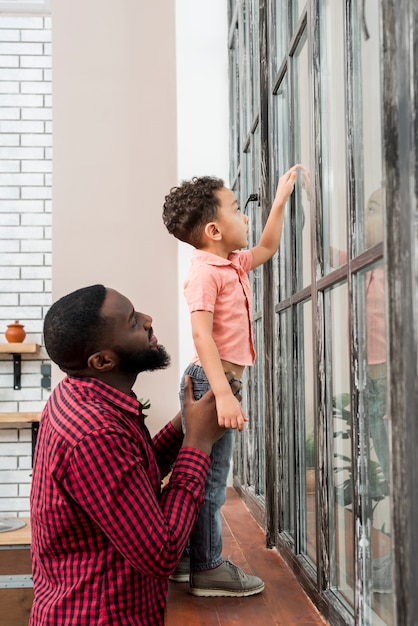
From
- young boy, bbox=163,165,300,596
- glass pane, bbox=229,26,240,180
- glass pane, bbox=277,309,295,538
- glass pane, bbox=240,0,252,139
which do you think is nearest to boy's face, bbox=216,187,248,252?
young boy, bbox=163,165,300,596

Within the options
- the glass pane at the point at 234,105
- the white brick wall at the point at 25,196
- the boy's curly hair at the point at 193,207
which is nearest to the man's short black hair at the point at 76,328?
the boy's curly hair at the point at 193,207

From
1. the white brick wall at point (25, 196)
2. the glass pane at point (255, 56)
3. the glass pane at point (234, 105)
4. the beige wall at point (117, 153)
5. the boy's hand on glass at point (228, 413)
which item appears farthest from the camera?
the white brick wall at point (25, 196)

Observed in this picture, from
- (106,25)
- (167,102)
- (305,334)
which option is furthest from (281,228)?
(106,25)

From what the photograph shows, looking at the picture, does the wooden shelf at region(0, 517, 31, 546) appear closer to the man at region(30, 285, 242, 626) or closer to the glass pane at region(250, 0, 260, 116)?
the glass pane at region(250, 0, 260, 116)

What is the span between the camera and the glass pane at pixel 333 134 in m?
1.43

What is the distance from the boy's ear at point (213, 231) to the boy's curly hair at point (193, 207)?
0.01 metres

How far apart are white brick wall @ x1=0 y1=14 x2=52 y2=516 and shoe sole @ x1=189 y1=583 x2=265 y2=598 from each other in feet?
10.5

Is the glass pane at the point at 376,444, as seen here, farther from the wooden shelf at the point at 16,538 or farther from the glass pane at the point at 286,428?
the wooden shelf at the point at 16,538

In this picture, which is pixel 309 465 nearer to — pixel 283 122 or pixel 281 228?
pixel 281 228

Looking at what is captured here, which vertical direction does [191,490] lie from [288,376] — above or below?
below

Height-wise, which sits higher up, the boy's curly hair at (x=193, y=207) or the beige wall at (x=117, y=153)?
the beige wall at (x=117, y=153)

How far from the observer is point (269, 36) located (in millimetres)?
2273

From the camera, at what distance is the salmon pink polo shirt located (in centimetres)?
175

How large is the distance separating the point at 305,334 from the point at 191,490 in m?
0.61
